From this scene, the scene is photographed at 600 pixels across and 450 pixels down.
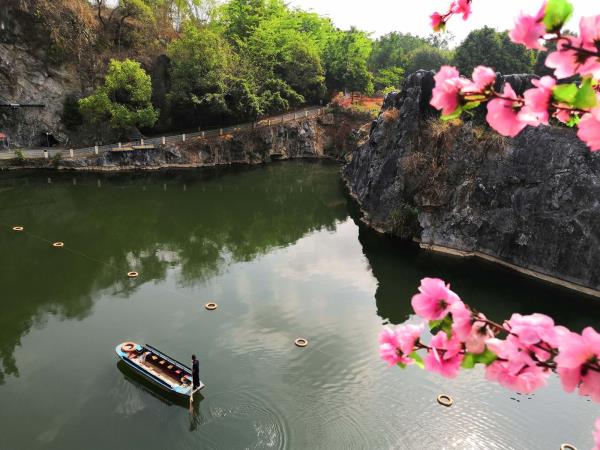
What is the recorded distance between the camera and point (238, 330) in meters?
13.4

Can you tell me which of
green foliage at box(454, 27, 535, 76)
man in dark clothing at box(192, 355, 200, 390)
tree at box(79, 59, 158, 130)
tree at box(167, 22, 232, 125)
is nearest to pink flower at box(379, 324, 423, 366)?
man in dark clothing at box(192, 355, 200, 390)

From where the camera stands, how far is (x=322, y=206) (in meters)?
28.0

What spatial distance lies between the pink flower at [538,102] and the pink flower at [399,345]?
→ 3.39 ft

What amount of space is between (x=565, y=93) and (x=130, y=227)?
22.7m

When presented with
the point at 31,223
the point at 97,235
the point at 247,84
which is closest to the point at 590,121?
the point at 97,235

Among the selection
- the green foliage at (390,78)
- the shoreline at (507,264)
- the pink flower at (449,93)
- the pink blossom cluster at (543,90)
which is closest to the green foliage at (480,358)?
the pink blossom cluster at (543,90)

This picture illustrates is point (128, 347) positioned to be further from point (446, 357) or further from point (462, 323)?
point (462, 323)

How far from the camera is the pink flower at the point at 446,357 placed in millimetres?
1956

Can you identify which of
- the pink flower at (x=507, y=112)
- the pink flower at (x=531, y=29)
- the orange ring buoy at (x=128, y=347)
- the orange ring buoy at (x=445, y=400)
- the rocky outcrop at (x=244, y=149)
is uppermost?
the pink flower at (x=531, y=29)

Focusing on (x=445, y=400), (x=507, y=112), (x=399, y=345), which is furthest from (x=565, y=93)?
(x=445, y=400)

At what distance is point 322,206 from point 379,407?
1829 centimetres

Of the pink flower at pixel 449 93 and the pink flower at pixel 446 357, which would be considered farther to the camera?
the pink flower at pixel 446 357

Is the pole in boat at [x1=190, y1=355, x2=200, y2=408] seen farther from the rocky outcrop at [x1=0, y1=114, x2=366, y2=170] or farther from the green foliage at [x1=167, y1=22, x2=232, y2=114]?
the green foliage at [x1=167, y1=22, x2=232, y2=114]

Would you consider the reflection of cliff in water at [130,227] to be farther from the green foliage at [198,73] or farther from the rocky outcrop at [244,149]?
the green foliage at [198,73]
